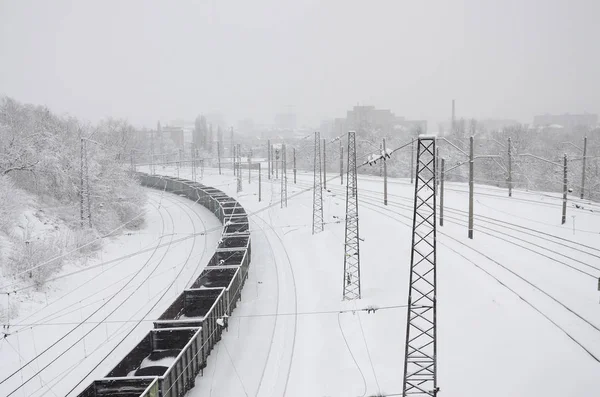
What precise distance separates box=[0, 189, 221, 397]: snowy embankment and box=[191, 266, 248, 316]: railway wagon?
274cm

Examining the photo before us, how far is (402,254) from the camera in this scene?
29.2 m

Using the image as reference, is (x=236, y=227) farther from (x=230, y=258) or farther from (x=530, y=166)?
(x=530, y=166)

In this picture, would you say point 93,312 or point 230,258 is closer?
point 93,312

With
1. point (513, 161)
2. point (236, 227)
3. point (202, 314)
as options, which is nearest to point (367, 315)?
point (202, 314)

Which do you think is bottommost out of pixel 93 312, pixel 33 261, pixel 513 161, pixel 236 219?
pixel 93 312

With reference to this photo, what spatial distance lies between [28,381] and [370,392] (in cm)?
1266

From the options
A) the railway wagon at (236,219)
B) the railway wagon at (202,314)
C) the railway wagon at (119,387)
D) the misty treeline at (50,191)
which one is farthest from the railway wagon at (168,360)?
the railway wagon at (236,219)

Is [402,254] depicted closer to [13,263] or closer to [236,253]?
[236,253]

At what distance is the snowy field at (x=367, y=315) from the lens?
16.8 meters

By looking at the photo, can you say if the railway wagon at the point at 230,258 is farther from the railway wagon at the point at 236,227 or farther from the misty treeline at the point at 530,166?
the misty treeline at the point at 530,166

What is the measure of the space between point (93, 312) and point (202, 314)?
698cm

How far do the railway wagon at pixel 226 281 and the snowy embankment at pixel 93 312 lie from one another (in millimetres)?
2739

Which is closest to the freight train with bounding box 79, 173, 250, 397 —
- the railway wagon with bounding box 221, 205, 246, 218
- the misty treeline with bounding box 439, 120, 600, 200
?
the railway wagon with bounding box 221, 205, 246, 218

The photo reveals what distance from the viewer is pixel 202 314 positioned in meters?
21.3
